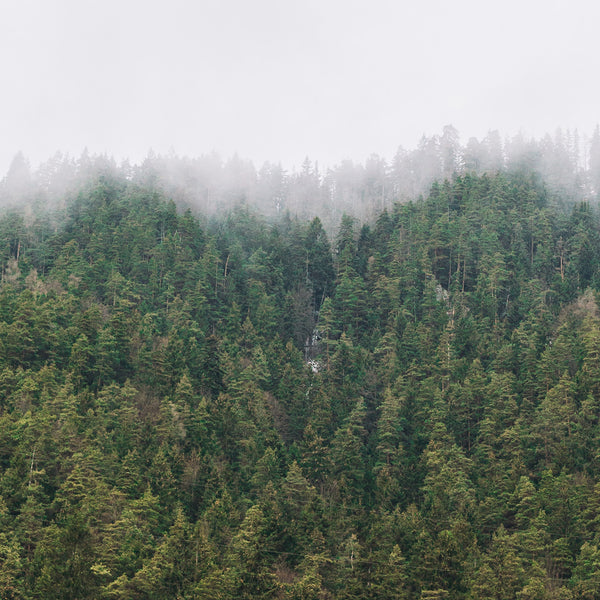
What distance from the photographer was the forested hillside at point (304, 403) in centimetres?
4503

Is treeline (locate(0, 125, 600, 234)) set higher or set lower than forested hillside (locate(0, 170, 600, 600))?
higher

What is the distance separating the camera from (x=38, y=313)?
66.8 meters

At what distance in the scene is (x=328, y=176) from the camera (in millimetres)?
140375

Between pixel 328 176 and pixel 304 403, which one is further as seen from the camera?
pixel 328 176

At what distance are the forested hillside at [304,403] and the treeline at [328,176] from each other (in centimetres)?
1355

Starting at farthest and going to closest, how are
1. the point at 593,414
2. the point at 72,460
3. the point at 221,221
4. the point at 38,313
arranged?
1. the point at 221,221
2. the point at 38,313
3. the point at 593,414
4. the point at 72,460

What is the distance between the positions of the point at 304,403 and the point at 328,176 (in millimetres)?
79634

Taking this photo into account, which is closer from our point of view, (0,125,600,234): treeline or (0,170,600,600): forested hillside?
(0,170,600,600): forested hillside

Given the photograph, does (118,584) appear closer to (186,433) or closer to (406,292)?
Result: (186,433)

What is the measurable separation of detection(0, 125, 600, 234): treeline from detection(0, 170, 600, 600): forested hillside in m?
13.6

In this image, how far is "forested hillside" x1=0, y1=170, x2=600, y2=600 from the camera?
45.0 m

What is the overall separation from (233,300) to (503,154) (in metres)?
61.6

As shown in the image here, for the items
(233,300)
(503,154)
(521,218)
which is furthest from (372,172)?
(233,300)

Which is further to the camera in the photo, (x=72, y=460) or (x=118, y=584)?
(x=72, y=460)
